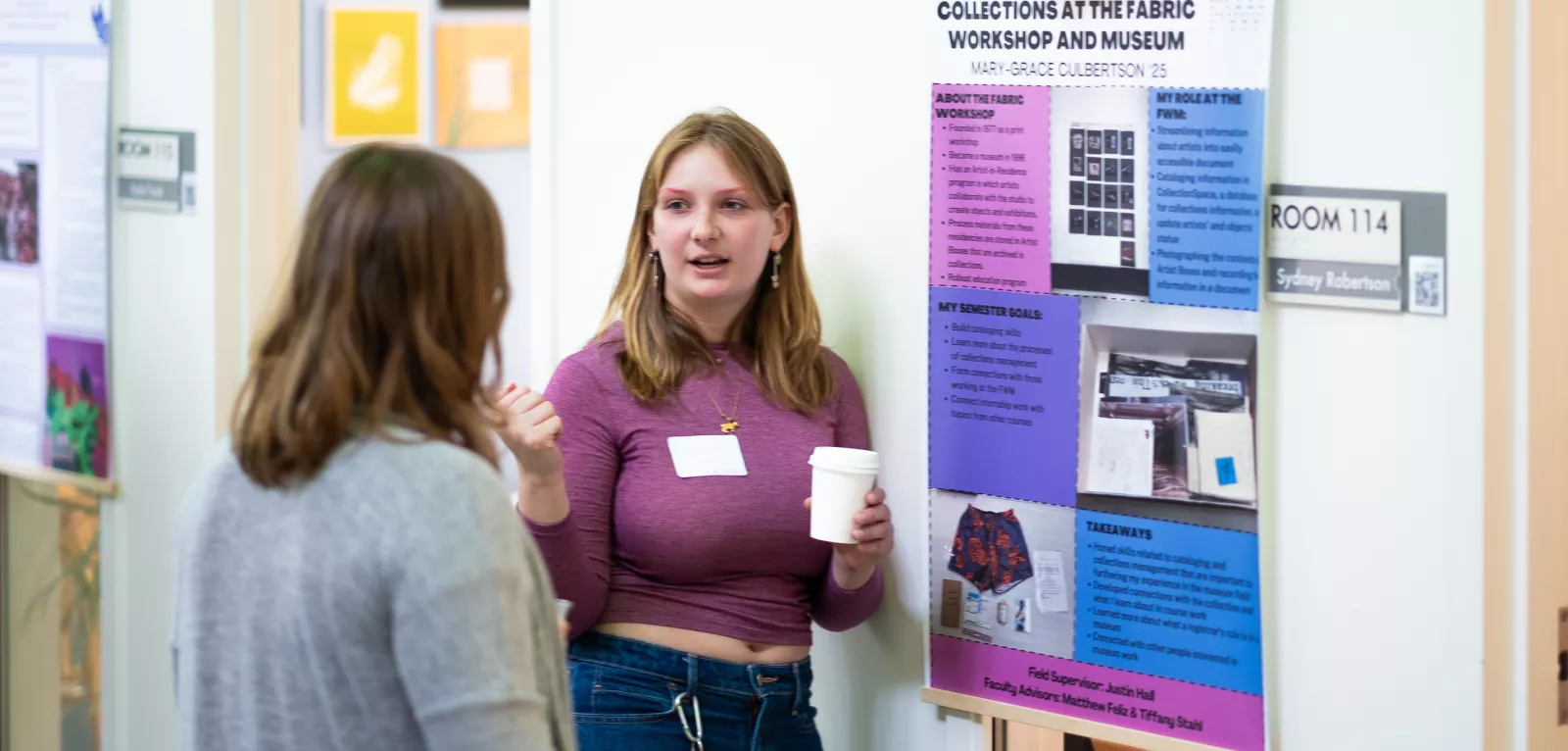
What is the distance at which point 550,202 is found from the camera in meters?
2.76

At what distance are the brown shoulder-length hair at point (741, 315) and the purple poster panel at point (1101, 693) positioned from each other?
0.46 m

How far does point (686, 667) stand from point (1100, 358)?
0.72 meters

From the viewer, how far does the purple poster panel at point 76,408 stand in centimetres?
317

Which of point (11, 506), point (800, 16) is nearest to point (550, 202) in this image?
point (800, 16)

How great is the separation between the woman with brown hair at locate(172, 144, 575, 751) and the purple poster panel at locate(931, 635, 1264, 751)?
38.1 inches

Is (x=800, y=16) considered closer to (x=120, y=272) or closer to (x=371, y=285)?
(x=371, y=285)

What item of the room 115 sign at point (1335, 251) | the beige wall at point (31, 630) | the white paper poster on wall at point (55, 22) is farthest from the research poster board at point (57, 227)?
the room 115 sign at point (1335, 251)

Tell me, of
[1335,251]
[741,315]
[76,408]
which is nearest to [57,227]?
[76,408]

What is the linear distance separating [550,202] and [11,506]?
1740mm

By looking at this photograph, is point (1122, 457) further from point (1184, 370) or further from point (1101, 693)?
point (1101, 693)

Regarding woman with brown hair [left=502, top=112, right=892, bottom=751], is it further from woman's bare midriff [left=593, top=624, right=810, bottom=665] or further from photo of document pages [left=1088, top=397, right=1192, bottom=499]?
photo of document pages [left=1088, top=397, right=1192, bottom=499]

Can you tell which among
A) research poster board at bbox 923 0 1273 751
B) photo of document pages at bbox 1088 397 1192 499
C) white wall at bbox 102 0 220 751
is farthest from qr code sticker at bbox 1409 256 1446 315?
white wall at bbox 102 0 220 751

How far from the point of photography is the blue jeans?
83.0 inches

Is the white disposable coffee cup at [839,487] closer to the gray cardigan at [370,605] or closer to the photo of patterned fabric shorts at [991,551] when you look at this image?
the photo of patterned fabric shorts at [991,551]
